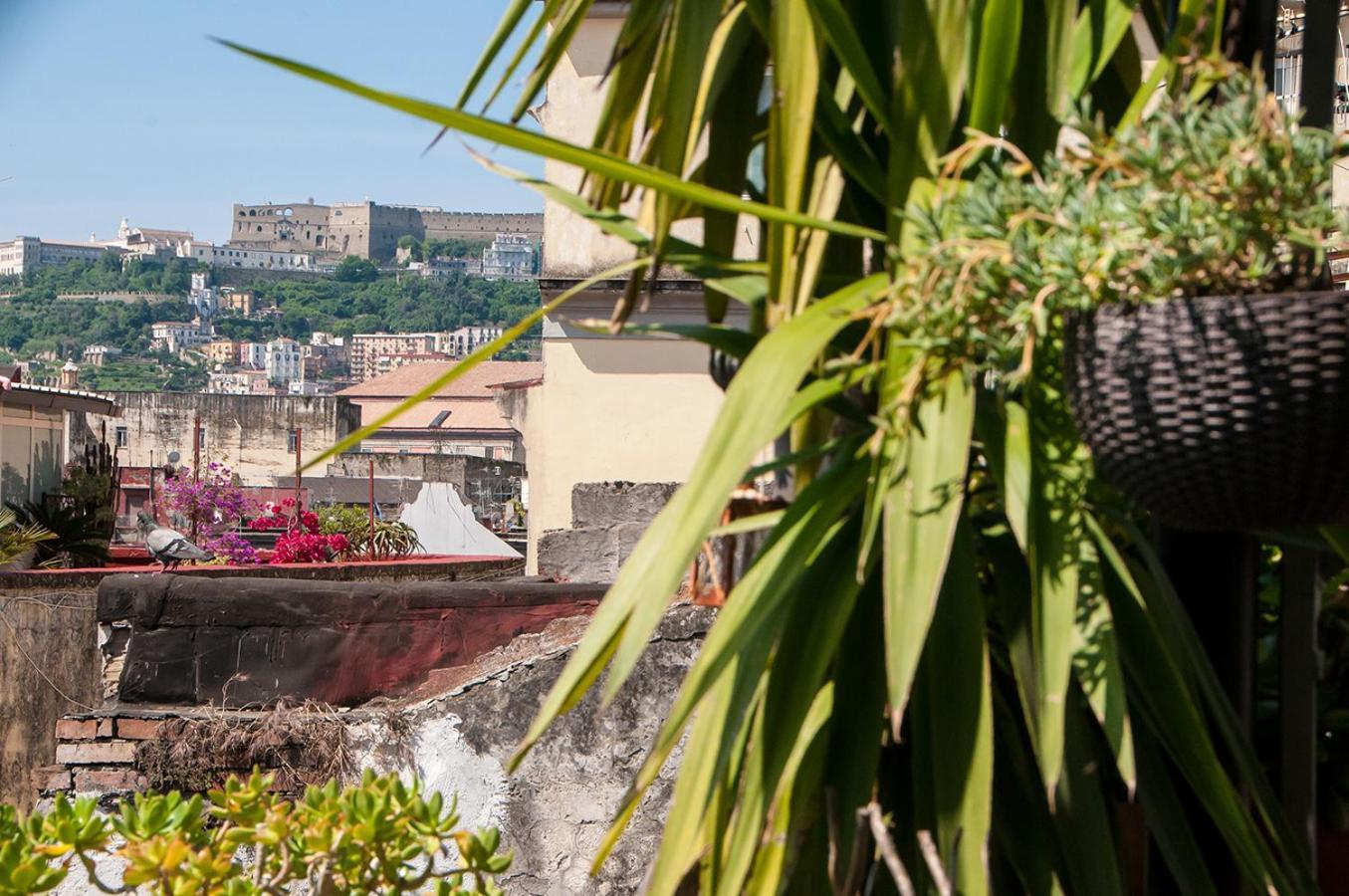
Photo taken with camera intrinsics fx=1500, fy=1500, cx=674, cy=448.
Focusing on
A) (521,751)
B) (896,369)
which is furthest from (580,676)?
(896,369)

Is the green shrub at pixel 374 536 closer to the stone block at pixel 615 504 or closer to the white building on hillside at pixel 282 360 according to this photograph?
the stone block at pixel 615 504

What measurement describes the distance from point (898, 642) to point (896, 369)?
1.15 feet

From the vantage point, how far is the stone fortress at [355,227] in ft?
538

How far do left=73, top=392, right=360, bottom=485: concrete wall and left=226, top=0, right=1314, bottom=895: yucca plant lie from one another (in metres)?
28.2

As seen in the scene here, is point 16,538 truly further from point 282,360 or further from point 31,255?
point 31,255

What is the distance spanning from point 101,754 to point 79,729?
0.10 m

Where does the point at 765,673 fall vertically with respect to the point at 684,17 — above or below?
below

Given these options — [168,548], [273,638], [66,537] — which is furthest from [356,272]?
[273,638]

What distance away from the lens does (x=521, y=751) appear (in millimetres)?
1587

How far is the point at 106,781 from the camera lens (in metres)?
4.60

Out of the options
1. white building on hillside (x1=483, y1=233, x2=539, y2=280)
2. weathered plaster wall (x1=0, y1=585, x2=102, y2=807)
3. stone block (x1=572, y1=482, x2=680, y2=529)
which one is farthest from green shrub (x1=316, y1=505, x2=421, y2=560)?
white building on hillside (x1=483, y1=233, x2=539, y2=280)

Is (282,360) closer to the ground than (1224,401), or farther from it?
farther from it

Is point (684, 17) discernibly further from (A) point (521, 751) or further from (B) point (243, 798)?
(B) point (243, 798)

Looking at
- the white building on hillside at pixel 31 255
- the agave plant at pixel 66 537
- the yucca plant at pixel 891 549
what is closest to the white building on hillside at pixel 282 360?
the white building on hillside at pixel 31 255
